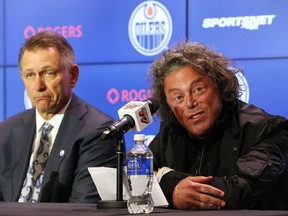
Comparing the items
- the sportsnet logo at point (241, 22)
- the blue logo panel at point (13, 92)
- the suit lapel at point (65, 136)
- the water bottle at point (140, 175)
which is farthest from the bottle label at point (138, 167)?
the blue logo panel at point (13, 92)

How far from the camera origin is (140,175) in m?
2.42

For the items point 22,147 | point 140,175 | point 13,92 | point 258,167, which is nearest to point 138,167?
point 140,175

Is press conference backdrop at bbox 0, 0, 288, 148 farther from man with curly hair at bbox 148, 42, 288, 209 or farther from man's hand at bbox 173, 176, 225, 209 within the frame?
man's hand at bbox 173, 176, 225, 209

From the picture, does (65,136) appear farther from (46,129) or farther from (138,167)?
(138,167)

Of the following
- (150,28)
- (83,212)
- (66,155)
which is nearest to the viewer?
(83,212)

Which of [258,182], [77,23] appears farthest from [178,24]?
[258,182]

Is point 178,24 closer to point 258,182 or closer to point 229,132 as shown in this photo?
point 229,132

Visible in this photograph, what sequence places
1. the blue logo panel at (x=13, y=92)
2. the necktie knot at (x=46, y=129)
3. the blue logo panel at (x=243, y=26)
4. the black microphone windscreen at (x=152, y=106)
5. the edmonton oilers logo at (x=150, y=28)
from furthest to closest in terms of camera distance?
the blue logo panel at (x=13, y=92), the edmonton oilers logo at (x=150, y=28), the blue logo panel at (x=243, y=26), the necktie knot at (x=46, y=129), the black microphone windscreen at (x=152, y=106)

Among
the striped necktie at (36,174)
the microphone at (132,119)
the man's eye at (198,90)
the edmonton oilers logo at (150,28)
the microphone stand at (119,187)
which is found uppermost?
the edmonton oilers logo at (150,28)

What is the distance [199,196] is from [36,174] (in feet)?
3.85

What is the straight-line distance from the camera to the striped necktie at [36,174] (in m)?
3.46

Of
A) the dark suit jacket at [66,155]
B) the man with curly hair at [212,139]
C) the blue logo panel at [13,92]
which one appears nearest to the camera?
the man with curly hair at [212,139]

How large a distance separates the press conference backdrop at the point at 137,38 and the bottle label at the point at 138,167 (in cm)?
136

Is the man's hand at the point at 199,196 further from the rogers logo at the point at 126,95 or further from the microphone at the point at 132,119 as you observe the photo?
the rogers logo at the point at 126,95
